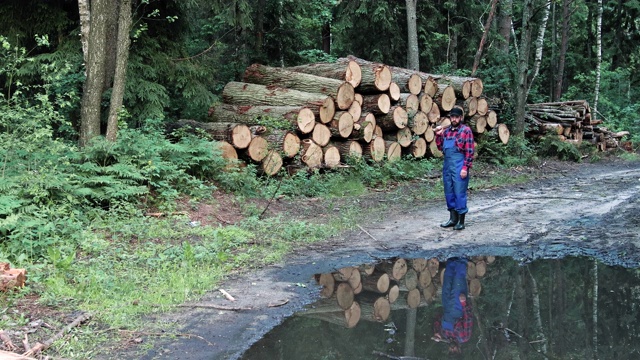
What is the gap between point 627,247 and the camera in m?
7.19

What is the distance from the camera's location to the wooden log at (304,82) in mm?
12789

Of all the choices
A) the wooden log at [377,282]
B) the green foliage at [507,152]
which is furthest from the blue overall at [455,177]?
the green foliage at [507,152]

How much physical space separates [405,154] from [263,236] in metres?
7.47

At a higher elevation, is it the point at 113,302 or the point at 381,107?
the point at 381,107

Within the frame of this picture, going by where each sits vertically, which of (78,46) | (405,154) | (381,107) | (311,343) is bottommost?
(311,343)

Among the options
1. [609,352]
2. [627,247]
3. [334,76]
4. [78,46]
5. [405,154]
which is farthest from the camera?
[405,154]

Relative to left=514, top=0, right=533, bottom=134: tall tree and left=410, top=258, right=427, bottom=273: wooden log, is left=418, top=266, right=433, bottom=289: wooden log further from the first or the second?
left=514, top=0, right=533, bottom=134: tall tree

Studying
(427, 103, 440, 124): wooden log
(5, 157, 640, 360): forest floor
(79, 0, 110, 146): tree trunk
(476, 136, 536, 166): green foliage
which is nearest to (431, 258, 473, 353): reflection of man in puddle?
(5, 157, 640, 360): forest floor

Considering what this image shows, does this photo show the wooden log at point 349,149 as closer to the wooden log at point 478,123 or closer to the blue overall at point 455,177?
the blue overall at point 455,177

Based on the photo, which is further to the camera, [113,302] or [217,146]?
[217,146]

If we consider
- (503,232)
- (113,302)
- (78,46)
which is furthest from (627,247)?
(78,46)

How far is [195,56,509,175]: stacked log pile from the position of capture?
11680 mm

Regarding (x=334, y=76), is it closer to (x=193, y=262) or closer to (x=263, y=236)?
(x=263, y=236)

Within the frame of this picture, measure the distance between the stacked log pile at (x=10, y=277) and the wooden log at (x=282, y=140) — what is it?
6694 mm
